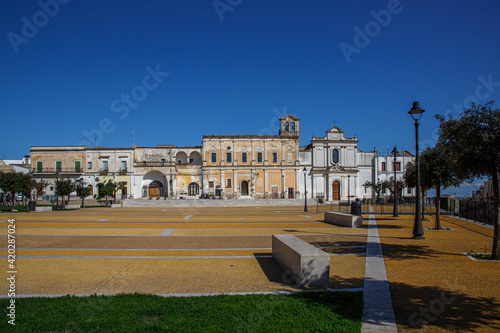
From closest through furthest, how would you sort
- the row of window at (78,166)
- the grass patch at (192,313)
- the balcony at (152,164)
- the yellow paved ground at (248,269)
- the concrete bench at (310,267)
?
the grass patch at (192,313), the yellow paved ground at (248,269), the concrete bench at (310,267), the balcony at (152,164), the row of window at (78,166)

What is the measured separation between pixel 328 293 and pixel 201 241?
7.59m

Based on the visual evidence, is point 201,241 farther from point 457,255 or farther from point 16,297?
point 457,255

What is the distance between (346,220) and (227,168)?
40.6 metres

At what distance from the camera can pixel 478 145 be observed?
9.36 metres

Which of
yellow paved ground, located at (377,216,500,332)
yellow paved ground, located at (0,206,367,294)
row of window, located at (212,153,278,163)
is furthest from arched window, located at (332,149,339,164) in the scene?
yellow paved ground, located at (377,216,500,332)

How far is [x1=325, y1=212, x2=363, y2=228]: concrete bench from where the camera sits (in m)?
17.6

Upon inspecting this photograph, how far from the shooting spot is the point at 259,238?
45.4 ft

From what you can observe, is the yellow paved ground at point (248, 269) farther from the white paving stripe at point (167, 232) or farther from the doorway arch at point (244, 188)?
the doorway arch at point (244, 188)

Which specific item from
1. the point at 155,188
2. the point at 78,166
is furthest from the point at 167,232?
the point at 78,166

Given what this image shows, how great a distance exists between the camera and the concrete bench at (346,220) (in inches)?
693

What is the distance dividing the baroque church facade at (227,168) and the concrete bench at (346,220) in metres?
36.9

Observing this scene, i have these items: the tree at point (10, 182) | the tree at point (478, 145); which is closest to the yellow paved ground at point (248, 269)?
the tree at point (478, 145)

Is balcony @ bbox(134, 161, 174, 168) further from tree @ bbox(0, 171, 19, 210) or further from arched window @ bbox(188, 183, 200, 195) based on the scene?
tree @ bbox(0, 171, 19, 210)

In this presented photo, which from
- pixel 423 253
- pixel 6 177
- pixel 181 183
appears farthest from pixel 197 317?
pixel 181 183
